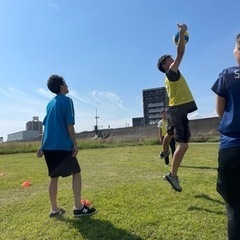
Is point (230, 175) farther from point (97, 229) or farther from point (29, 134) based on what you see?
point (29, 134)

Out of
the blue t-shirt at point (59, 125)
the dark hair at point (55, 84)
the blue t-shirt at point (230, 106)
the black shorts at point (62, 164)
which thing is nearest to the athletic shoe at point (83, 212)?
the black shorts at point (62, 164)

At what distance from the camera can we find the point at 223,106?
9.88 ft

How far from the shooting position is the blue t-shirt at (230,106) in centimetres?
283

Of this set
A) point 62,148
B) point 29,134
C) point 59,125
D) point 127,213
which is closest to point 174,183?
point 127,213

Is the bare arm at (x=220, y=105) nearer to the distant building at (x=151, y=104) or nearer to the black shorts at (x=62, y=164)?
the black shorts at (x=62, y=164)

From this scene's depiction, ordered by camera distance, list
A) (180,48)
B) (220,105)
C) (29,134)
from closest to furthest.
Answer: (220,105)
(180,48)
(29,134)

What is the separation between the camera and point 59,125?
185 inches

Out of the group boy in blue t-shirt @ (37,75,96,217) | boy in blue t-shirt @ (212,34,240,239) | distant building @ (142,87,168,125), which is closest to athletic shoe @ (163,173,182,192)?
boy in blue t-shirt @ (37,75,96,217)

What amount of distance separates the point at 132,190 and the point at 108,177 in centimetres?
218

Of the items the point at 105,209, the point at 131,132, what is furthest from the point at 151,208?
the point at 131,132

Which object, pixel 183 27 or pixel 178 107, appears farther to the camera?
pixel 178 107

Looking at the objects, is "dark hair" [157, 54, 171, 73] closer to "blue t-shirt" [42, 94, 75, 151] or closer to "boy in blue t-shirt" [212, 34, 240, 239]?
"blue t-shirt" [42, 94, 75, 151]

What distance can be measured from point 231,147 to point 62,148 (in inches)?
99.4

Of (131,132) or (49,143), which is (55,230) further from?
(131,132)
